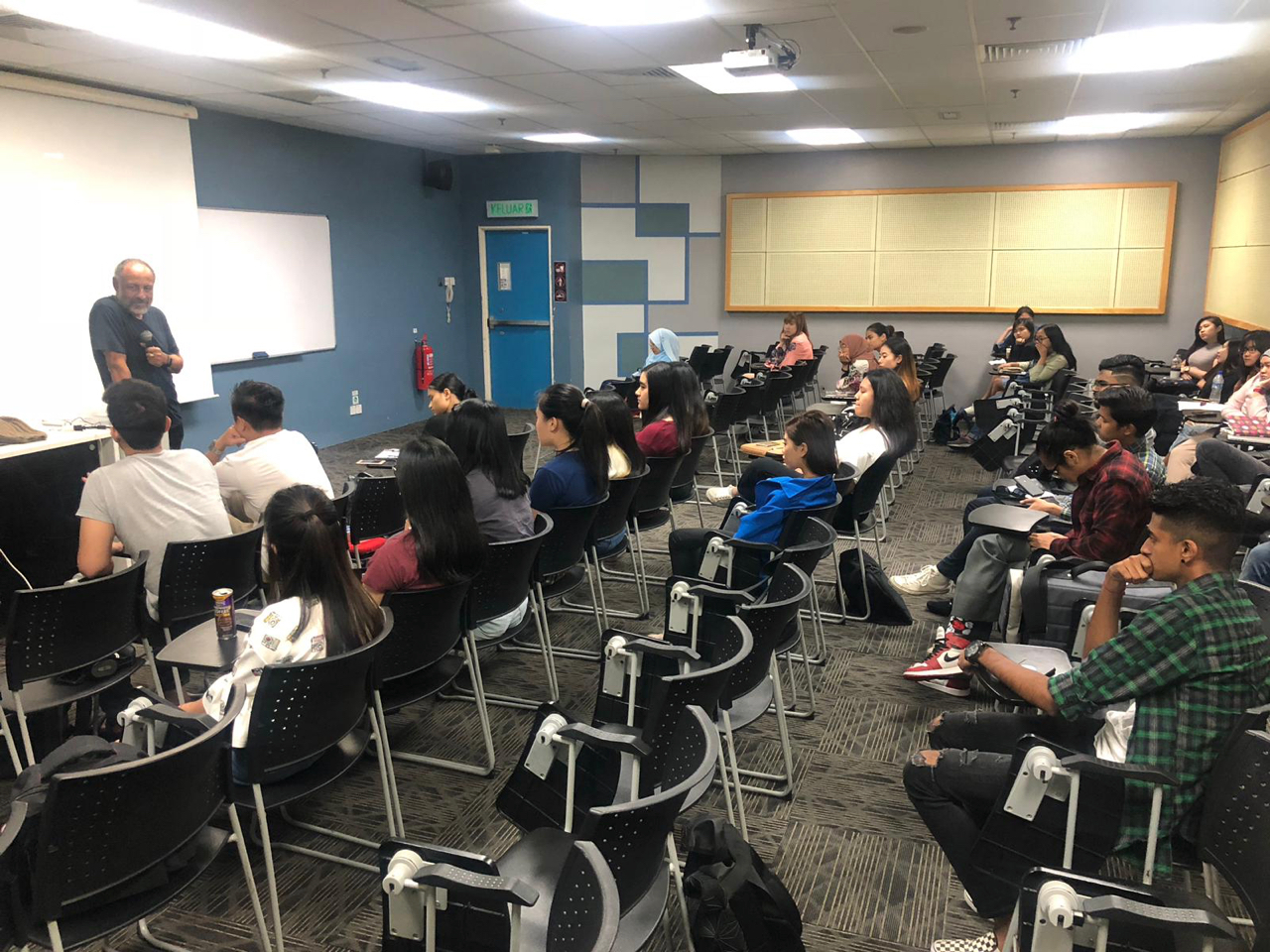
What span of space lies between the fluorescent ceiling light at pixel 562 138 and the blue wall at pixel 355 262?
1.63m

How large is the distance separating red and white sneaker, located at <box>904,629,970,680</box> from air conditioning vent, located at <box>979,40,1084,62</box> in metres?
3.35

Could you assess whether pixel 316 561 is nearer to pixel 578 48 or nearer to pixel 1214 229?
pixel 578 48

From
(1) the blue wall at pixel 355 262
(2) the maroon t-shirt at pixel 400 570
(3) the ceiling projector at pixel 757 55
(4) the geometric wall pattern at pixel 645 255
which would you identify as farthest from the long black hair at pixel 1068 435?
(4) the geometric wall pattern at pixel 645 255

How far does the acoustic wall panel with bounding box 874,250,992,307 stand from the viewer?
10125 mm

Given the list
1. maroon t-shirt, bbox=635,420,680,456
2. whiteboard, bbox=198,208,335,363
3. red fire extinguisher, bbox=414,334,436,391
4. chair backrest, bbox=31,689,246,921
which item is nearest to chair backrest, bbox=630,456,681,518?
maroon t-shirt, bbox=635,420,680,456

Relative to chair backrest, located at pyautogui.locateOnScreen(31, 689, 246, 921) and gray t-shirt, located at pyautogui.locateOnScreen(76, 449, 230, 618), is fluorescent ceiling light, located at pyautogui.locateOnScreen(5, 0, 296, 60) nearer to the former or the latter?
gray t-shirt, located at pyautogui.locateOnScreen(76, 449, 230, 618)

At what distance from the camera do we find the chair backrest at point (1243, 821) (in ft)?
5.75

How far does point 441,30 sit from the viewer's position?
4719 millimetres

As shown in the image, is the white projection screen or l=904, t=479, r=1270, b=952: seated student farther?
the white projection screen

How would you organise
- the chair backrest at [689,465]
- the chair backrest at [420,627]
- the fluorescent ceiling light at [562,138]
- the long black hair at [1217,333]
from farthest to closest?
the fluorescent ceiling light at [562,138] < the long black hair at [1217,333] < the chair backrest at [689,465] < the chair backrest at [420,627]

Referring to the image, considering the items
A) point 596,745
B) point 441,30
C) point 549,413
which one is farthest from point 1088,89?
point 596,745

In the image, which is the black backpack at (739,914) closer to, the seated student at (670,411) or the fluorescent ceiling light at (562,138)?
the seated student at (670,411)

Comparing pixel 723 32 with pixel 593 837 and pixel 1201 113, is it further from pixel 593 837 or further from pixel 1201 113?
pixel 1201 113

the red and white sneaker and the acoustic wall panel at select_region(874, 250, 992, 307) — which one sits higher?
the acoustic wall panel at select_region(874, 250, 992, 307)
